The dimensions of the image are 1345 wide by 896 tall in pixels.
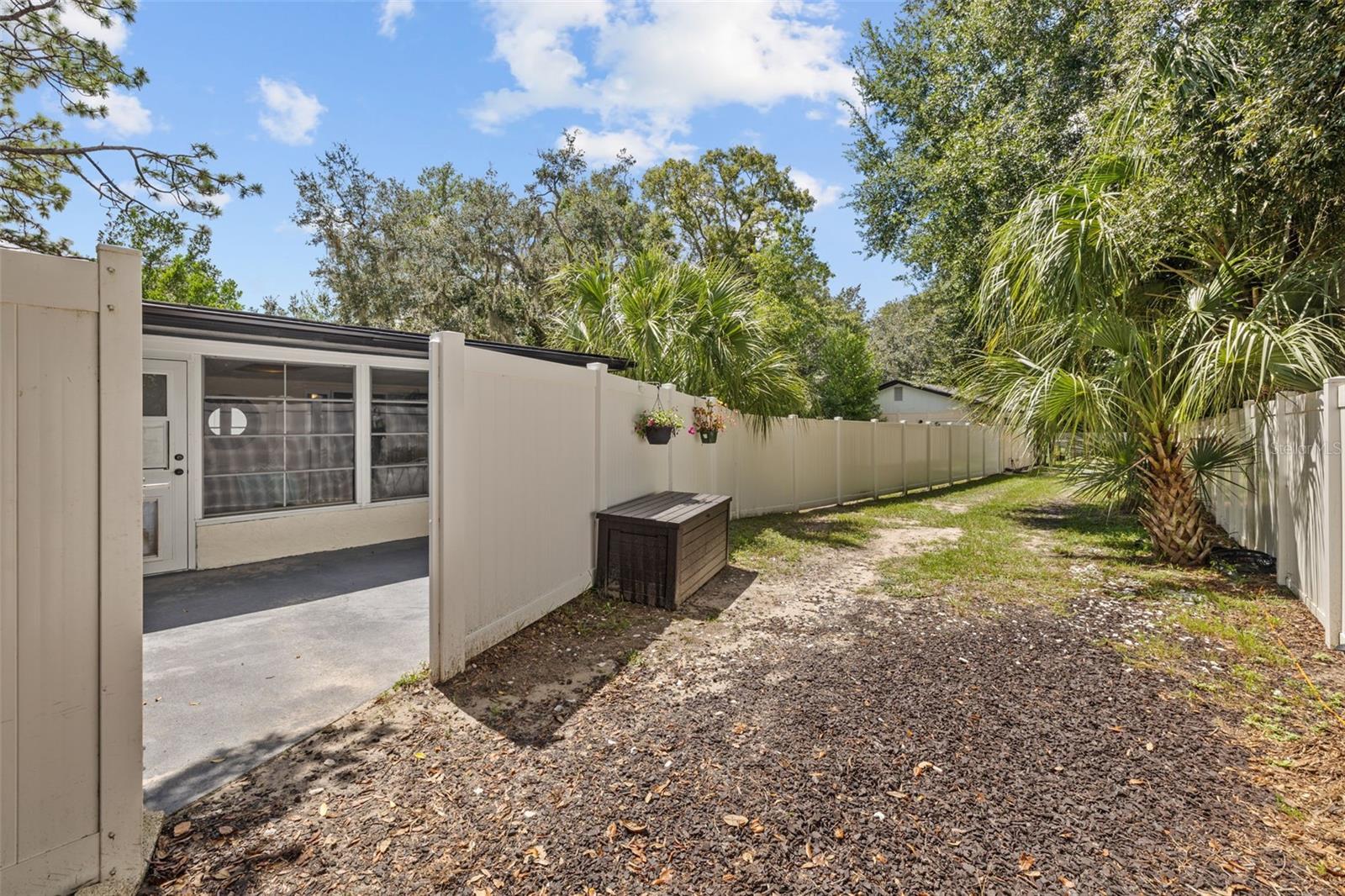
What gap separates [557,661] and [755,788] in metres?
1.51

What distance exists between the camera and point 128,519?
1649 millimetres

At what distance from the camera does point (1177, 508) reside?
5328 millimetres

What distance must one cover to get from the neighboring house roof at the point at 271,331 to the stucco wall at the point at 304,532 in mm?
1653

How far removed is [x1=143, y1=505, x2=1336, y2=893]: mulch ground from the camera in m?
1.77

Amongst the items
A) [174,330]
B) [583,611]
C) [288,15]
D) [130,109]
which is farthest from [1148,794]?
[130,109]

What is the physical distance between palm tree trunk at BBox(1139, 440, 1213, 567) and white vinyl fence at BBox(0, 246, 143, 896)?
6.83m

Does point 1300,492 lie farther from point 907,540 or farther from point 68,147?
point 68,147

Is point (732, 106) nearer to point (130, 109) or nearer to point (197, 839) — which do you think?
point (130, 109)

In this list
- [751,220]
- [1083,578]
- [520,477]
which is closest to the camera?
[520,477]

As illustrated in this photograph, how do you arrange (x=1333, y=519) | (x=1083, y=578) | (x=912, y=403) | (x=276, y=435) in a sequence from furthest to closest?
1. (x=912, y=403)
2. (x=276, y=435)
3. (x=1083, y=578)
4. (x=1333, y=519)

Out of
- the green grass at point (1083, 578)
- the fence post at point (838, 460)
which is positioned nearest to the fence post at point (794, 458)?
the green grass at point (1083, 578)

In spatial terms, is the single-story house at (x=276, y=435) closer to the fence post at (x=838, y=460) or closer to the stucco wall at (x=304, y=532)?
the stucco wall at (x=304, y=532)

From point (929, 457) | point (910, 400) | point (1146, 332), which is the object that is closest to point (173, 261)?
point (929, 457)

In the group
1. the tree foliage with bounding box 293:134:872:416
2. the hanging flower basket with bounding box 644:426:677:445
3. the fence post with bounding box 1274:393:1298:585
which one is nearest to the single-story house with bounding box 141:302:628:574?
the hanging flower basket with bounding box 644:426:677:445
